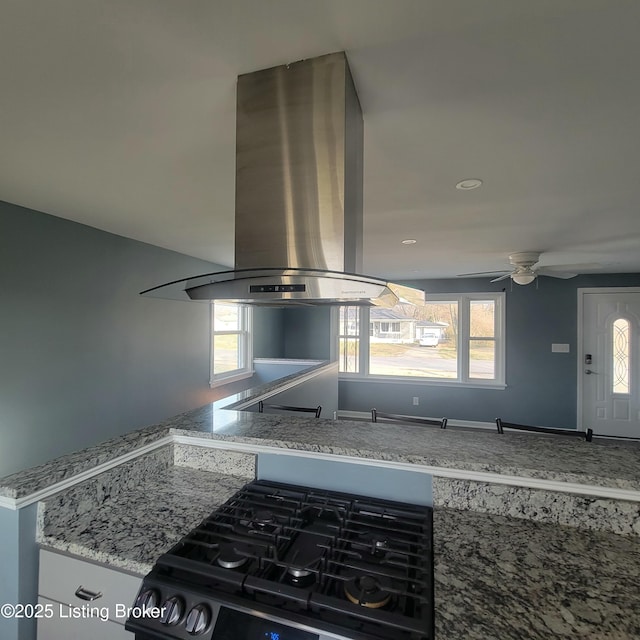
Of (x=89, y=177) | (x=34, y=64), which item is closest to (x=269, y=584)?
(x=34, y=64)

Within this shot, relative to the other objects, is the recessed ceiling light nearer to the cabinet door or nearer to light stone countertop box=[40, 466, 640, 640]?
light stone countertop box=[40, 466, 640, 640]

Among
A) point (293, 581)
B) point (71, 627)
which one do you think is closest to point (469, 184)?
point (293, 581)

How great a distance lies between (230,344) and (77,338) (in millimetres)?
2371

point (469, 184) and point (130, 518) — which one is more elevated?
point (469, 184)

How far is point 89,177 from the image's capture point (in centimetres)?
185

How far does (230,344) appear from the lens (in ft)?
16.4

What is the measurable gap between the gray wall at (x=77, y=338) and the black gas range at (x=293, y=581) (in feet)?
6.97

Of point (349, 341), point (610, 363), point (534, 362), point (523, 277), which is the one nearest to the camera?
point (523, 277)

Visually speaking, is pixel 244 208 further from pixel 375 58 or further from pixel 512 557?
pixel 512 557

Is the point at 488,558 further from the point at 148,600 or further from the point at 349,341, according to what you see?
the point at 349,341

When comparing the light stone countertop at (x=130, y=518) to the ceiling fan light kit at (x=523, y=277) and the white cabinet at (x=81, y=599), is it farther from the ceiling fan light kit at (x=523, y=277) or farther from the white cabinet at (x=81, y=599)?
the ceiling fan light kit at (x=523, y=277)

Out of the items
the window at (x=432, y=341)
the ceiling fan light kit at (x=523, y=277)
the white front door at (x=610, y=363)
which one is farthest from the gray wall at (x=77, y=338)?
the white front door at (x=610, y=363)

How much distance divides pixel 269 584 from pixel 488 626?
17.8 inches

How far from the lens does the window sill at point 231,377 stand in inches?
176
